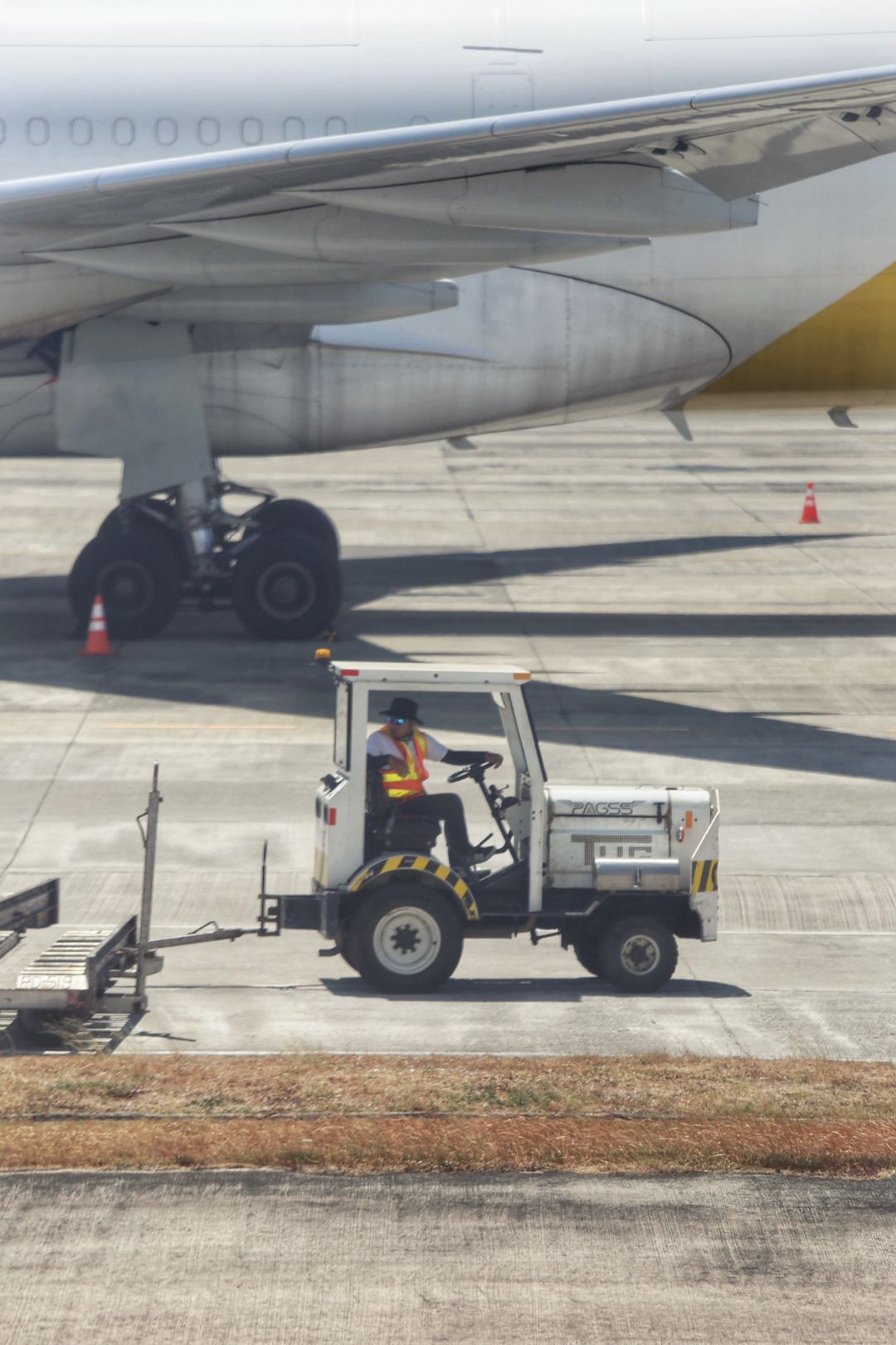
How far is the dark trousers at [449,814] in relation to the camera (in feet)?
37.4

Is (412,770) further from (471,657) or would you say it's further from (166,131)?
(166,131)

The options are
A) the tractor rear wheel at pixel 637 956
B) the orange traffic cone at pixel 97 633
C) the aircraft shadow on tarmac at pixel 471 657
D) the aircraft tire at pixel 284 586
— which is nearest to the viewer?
the tractor rear wheel at pixel 637 956

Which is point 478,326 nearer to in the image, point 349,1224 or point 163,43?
point 163,43

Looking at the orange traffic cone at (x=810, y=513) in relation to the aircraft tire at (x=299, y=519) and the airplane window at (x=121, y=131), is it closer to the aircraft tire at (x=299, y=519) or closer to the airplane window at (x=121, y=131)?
the aircraft tire at (x=299, y=519)

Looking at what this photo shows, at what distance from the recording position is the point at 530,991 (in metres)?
11.3

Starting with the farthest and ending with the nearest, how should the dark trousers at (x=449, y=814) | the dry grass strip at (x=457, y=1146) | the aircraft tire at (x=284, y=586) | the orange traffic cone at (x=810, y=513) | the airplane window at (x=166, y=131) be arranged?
1. the orange traffic cone at (x=810, y=513)
2. the aircraft tire at (x=284, y=586)
3. the airplane window at (x=166, y=131)
4. the dark trousers at (x=449, y=814)
5. the dry grass strip at (x=457, y=1146)

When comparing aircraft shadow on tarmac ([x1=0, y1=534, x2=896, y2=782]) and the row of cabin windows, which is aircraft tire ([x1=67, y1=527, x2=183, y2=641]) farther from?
the row of cabin windows

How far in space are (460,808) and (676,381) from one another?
38.0 ft

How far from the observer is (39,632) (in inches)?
865

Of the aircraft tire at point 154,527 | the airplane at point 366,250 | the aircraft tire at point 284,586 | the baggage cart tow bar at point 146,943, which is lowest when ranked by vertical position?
the baggage cart tow bar at point 146,943

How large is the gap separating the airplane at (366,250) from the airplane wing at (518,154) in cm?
5

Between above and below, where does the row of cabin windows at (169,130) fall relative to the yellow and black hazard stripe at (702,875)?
above

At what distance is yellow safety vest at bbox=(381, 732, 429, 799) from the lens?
1142 cm

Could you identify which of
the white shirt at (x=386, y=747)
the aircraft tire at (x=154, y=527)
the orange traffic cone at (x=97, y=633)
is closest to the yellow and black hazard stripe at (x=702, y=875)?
the white shirt at (x=386, y=747)
